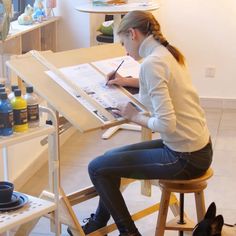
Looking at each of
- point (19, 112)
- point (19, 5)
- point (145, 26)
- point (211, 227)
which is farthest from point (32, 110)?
point (19, 5)

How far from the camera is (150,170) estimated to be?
2.39m

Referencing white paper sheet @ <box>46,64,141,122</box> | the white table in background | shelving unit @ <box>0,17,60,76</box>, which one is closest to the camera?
white paper sheet @ <box>46,64,141,122</box>

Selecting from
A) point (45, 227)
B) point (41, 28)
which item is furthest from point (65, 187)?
point (41, 28)

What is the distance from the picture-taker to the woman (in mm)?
2246

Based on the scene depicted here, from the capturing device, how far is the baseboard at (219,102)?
5.28m

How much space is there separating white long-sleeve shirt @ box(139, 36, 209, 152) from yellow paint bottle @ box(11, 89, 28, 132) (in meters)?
0.52

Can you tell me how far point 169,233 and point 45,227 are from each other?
0.68m

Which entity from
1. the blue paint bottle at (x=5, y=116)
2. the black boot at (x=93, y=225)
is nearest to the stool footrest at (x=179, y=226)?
the black boot at (x=93, y=225)

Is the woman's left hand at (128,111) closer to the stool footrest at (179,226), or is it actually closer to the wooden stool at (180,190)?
the wooden stool at (180,190)

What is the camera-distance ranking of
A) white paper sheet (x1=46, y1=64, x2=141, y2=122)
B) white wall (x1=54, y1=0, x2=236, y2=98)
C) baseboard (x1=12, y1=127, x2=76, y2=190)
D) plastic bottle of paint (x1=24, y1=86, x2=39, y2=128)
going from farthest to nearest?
1. white wall (x1=54, y1=0, x2=236, y2=98)
2. baseboard (x1=12, y1=127, x2=76, y2=190)
3. white paper sheet (x1=46, y1=64, x2=141, y2=122)
4. plastic bottle of paint (x1=24, y1=86, x2=39, y2=128)

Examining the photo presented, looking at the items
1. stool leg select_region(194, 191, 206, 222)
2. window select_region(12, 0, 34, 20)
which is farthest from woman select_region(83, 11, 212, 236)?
window select_region(12, 0, 34, 20)

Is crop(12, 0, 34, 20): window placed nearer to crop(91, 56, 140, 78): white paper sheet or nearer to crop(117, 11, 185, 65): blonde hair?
crop(91, 56, 140, 78): white paper sheet

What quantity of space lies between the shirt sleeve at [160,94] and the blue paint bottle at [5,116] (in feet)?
1.90

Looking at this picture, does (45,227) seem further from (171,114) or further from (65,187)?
(171,114)
